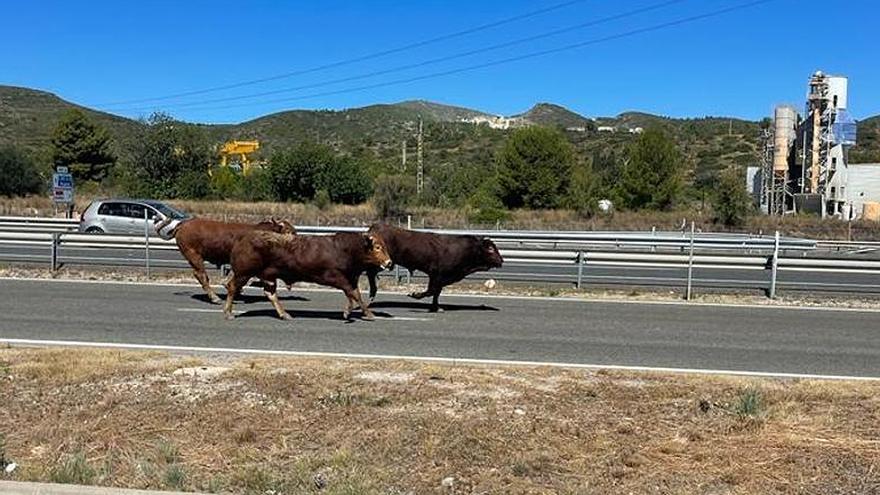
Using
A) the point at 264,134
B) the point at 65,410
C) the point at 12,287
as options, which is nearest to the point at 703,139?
the point at 264,134

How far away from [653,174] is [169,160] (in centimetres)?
3633

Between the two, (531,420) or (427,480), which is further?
(531,420)

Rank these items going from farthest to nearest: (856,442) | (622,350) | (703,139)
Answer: (703,139) < (622,350) < (856,442)

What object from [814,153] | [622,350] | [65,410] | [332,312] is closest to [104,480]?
[65,410]

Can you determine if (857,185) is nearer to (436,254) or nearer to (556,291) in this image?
(556,291)

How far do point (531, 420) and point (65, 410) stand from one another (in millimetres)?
3631

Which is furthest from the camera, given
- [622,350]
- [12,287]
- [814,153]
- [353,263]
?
[814,153]

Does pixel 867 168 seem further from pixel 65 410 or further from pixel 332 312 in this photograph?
pixel 65 410

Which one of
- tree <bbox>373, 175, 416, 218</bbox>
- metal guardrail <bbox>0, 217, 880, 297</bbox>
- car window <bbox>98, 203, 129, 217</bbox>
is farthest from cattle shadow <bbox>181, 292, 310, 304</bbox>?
tree <bbox>373, 175, 416, 218</bbox>

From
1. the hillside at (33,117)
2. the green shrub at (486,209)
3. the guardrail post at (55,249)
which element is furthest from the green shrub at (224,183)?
the guardrail post at (55,249)

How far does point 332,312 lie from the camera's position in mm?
13852

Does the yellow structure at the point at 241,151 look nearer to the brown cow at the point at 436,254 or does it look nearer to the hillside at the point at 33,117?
the hillside at the point at 33,117

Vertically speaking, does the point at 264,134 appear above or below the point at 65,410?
above

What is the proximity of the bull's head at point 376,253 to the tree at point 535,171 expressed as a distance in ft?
167
